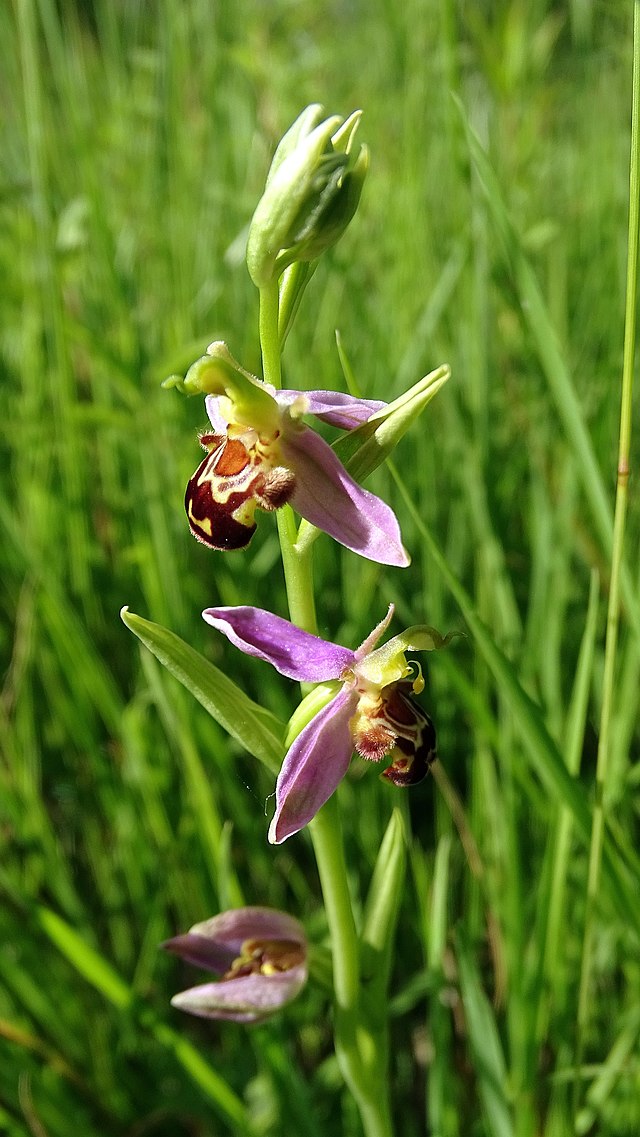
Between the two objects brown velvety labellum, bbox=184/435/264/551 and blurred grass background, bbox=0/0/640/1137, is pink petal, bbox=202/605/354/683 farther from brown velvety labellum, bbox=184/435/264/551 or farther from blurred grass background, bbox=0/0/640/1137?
blurred grass background, bbox=0/0/640/1137

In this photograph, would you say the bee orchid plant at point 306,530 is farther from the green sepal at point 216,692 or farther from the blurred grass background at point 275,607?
the blurred grass background at point 275,607

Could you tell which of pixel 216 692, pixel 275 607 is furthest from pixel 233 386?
pixel 275 607

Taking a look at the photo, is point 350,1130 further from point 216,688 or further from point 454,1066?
point 216,688

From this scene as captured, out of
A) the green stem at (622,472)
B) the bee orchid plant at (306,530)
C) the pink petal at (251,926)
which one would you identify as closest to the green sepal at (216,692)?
the bee orchid plant at (306,530)

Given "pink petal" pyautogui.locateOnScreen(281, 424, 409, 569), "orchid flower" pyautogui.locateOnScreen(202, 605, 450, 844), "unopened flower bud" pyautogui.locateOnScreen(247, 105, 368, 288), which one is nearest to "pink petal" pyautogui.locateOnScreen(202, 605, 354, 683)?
"orchid flower" pyautogui.locateOnScreen(202, 605, 450, 844)

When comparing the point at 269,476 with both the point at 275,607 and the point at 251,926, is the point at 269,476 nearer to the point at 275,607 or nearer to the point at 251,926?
the point at 251,926
